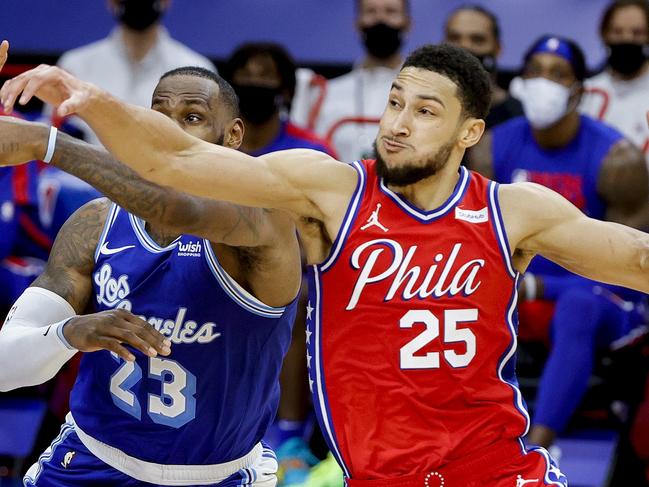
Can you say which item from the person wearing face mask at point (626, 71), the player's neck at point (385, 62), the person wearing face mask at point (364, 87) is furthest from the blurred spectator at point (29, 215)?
the person wearing face mask at point (626, 71)

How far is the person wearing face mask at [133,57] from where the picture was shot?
7.63 m

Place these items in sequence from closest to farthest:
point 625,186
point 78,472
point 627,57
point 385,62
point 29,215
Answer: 1. point 78,472
2. point 625,186
3. point 29,215
4. point 627,57
5. point 385,62

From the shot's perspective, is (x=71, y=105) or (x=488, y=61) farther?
(x=488, y=61)

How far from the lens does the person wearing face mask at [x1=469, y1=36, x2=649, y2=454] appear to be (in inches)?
252

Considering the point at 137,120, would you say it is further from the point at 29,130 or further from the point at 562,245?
the point at 562,245

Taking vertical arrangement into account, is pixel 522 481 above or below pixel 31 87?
below

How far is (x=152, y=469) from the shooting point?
13.2 ft

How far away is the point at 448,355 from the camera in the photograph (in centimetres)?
386

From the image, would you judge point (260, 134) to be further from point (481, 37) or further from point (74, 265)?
point (74, 265)

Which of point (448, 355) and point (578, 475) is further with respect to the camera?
Result: point (578, 475)

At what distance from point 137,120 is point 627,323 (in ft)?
12.7

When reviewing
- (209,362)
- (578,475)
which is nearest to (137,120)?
(209,362)

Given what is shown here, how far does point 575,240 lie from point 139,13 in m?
4.34

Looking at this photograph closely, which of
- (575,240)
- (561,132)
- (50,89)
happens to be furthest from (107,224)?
(561,132)
